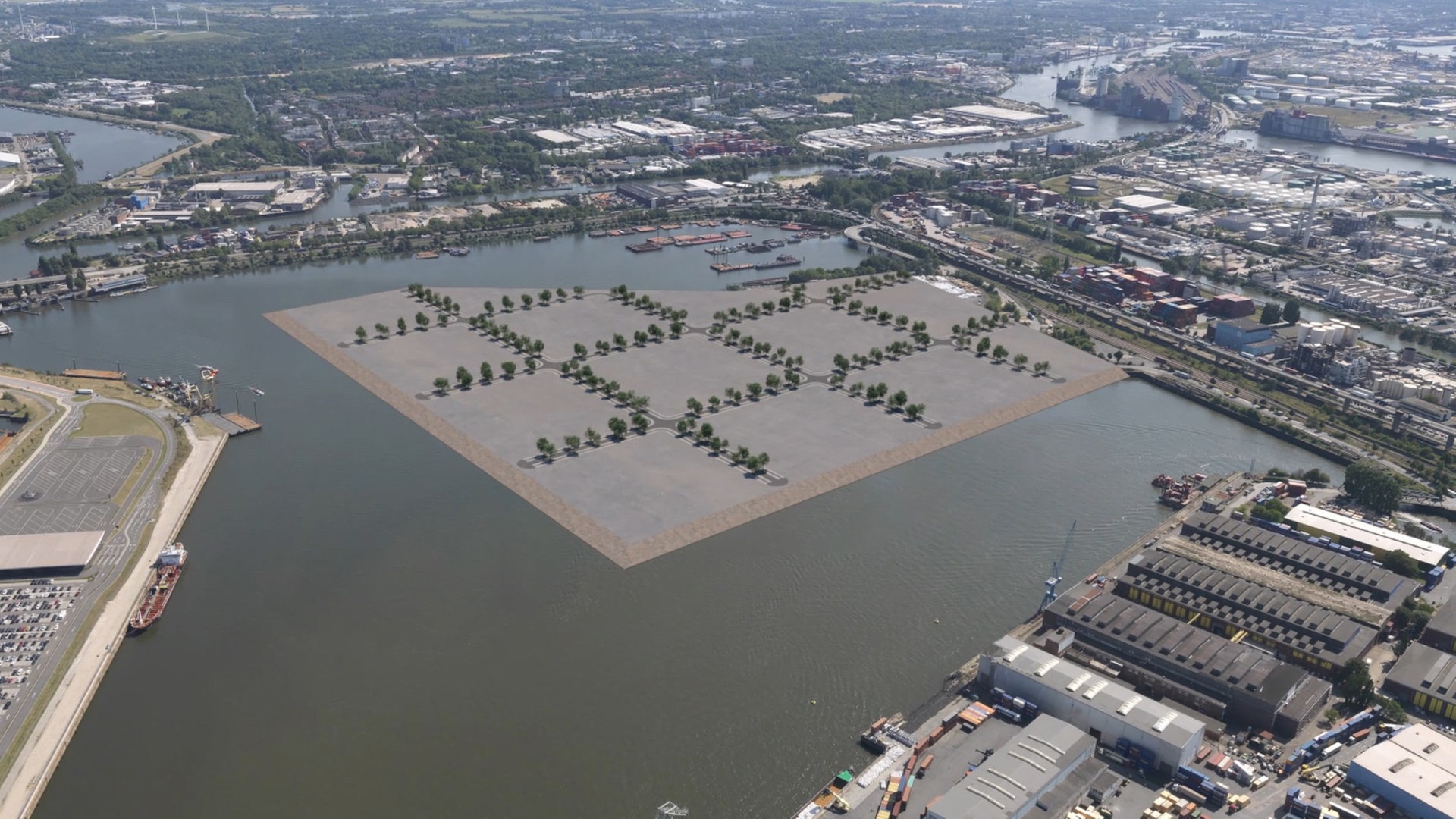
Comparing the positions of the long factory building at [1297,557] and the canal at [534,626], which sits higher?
the canal at [534,626]

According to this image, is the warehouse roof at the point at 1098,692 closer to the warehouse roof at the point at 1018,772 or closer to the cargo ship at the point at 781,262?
the warehouse roof at the point at 1018,772

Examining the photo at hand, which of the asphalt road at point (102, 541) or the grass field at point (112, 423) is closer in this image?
the asphalt road at point (102, 541)

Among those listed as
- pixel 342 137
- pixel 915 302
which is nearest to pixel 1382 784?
pixel 915 302

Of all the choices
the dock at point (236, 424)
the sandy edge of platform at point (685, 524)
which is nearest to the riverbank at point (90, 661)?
the dock at point (236, 424)

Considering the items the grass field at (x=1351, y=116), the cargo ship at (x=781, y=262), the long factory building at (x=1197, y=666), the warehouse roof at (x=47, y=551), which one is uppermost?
the warehouse roof at (x=47, y=551)

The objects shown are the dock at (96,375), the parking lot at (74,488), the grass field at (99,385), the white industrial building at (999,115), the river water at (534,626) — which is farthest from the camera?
the white industrial building at (999,115)

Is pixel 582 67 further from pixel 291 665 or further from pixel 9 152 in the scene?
pixel 291 665

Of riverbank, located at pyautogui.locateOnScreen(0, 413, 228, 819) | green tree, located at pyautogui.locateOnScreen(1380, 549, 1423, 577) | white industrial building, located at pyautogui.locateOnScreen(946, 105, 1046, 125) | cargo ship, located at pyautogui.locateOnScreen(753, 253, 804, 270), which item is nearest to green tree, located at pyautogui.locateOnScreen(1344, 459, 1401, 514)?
green tree, located at pyautogui.locateOnScreen(1380, 549, 1423, 577)
